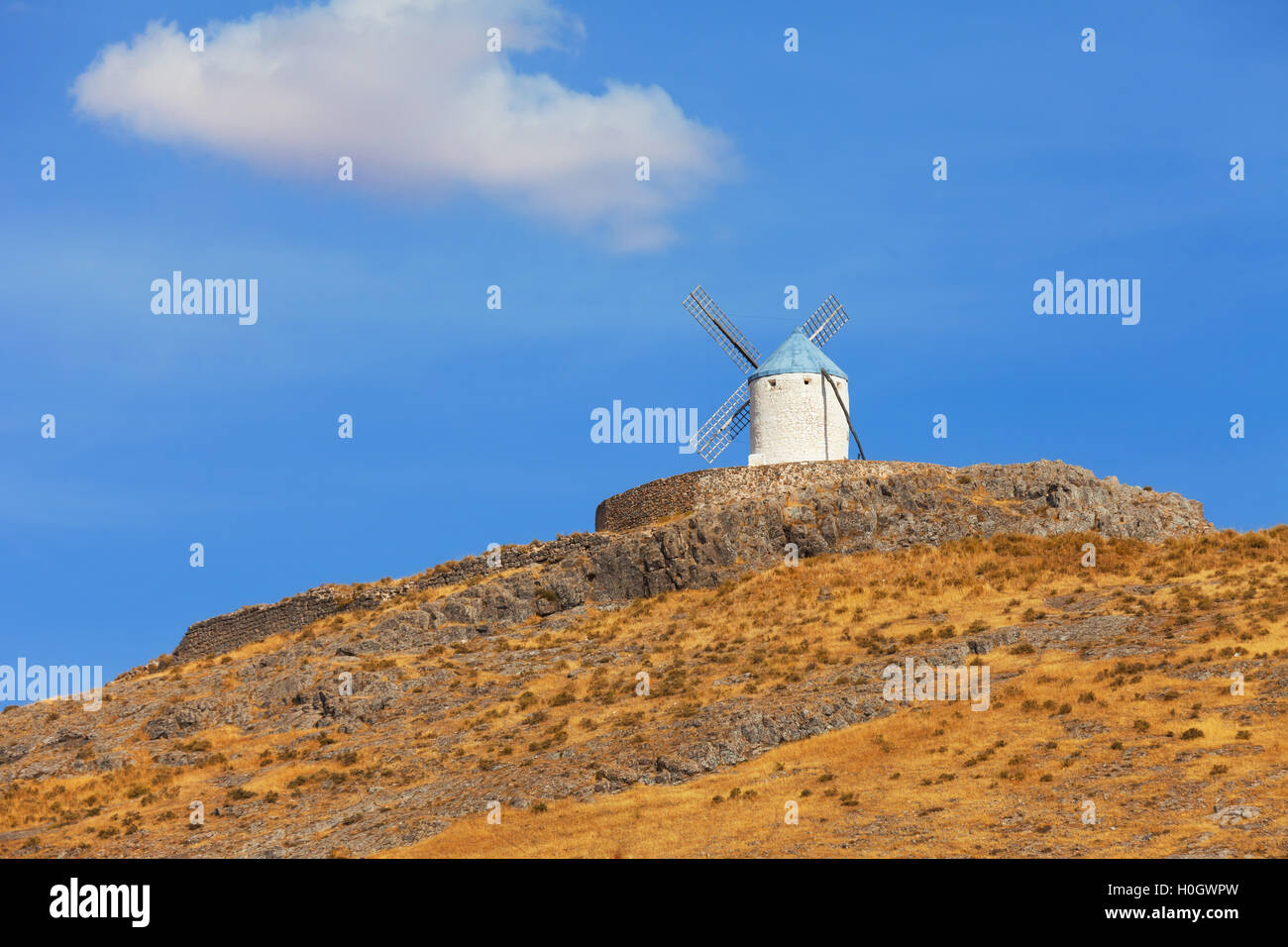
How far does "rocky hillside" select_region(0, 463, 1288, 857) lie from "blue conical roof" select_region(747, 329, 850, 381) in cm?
682

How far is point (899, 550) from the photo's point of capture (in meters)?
53.5

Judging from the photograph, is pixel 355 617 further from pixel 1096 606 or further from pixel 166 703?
pixel 1096 606

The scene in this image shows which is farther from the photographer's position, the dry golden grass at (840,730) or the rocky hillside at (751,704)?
the rocky hillside at (751,704)

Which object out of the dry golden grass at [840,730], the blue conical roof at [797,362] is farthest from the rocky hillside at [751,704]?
the blue conical roof at [797,362]

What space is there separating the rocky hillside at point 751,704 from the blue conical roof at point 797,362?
6816 millimetres

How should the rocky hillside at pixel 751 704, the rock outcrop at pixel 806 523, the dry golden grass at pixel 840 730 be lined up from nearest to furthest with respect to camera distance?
the dry golden grass at pixel 840 730
the rocky hillside at pixel 751 704
the rock outcrop at pixel 806 523

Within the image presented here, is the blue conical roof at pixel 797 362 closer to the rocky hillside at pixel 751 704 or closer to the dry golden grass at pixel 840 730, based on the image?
the rocky hillside at pixel 751 704

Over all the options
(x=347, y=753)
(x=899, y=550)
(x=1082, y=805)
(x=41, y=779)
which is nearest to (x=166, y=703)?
(x=41, y=779)

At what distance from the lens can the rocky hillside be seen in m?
33.5

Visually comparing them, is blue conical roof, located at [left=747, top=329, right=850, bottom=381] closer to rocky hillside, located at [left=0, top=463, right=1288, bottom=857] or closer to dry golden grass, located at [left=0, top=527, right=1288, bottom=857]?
rocky hillside, located at [left=0, top=463, right=1288, bottom=857]

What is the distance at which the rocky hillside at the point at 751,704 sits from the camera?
110 ft

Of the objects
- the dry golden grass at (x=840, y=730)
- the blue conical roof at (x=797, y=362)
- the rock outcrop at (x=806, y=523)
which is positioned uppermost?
the blue conical roof at (x=797, y=362)

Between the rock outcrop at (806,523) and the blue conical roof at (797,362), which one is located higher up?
the blue conical roof at (797,362)
